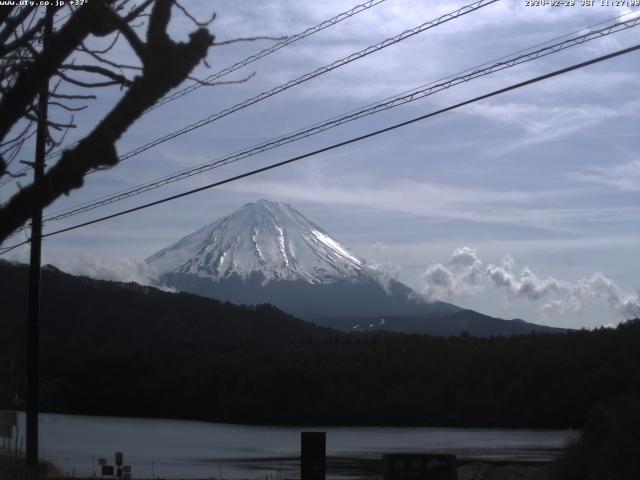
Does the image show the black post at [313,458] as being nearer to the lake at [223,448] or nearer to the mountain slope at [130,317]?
the lake at [223,448]

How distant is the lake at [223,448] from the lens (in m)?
33.7

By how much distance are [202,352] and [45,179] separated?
90.2m

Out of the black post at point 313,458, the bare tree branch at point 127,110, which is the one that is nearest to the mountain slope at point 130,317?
the black post at point 313,458

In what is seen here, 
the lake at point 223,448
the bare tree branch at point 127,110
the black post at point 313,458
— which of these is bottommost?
the lake at point 223,448

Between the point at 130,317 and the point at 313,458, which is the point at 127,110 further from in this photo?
the point at 130,317

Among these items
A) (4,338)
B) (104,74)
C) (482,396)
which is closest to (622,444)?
(104,74)

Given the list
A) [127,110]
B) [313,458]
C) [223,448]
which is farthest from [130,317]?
[127,110]

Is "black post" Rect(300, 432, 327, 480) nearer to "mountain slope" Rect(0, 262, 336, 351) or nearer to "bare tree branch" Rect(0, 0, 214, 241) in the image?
A: "bare tree branch" Rect(0, 0, 214, 241)

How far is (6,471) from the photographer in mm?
16906

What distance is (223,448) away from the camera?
166 ft

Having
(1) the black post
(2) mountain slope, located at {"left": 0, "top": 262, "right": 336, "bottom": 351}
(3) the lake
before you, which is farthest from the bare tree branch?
(2) mountain slope, located at {"left": 0, "top": 262, "right": 336, "bottom": 351}

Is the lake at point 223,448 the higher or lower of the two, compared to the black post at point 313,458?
lower

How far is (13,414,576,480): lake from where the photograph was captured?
3370 centimetres

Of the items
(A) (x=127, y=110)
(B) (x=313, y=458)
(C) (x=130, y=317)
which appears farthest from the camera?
(C) (x=130, y=317)
